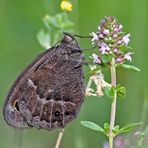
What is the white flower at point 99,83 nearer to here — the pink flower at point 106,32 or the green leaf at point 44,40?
the pink flower at point 106,32

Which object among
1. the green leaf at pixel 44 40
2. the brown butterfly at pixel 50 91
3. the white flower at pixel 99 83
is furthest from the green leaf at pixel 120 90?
the green leaf at pixel 44 40

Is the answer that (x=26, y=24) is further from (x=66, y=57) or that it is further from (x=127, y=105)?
(x=66, y=57)

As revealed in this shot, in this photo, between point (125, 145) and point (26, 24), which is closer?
point (125, 145)

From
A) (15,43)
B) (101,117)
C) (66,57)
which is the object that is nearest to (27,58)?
(15,43)

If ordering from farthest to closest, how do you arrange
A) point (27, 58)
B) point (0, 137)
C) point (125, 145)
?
point (27, 58) < point (0, 137) < point (125, 145)

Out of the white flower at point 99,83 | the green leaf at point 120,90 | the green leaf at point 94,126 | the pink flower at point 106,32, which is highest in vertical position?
the pink flower at point 106,32

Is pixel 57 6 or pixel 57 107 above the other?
pixel 57 6

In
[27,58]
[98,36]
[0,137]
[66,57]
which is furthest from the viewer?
[27,58]
